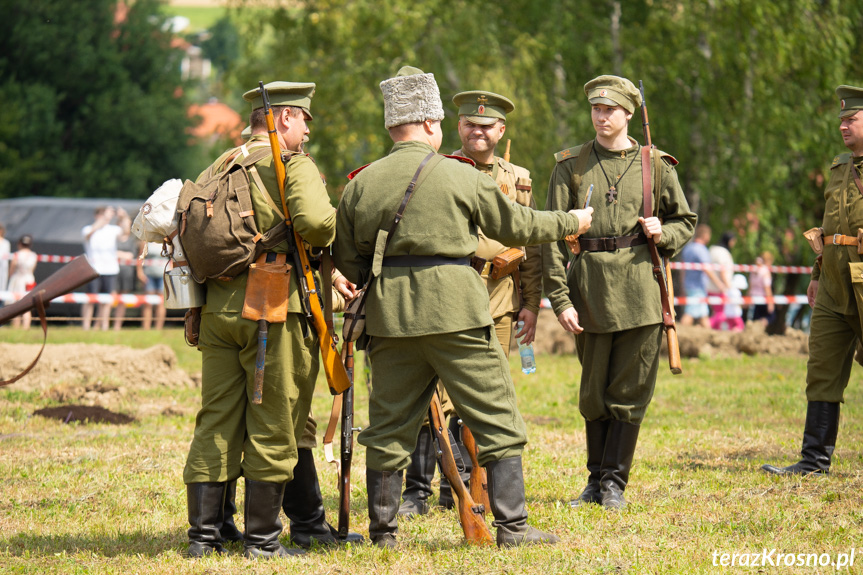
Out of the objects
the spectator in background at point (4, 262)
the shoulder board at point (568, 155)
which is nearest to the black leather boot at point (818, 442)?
the shoulder board at point (568, 155)

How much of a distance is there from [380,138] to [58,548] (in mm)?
16037

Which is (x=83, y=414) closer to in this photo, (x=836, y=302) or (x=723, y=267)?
(x=836, y=302)

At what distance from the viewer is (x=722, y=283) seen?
15844 mm

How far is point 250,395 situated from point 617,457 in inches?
85.8

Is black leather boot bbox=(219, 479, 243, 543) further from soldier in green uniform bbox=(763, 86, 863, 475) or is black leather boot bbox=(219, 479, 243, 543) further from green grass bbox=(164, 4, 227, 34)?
green grass bbox=(164, 4, 227, 34)

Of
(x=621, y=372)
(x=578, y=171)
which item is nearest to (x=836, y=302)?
(x=621, y=372)

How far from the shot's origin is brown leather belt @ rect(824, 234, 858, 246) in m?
6.15

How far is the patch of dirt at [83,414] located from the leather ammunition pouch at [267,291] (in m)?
4.43

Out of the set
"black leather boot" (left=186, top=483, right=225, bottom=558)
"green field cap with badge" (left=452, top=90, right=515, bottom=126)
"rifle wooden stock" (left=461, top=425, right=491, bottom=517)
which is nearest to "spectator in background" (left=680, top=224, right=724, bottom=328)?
"green field cap with badge" (left=452, top=90, right=515, bottom=126)

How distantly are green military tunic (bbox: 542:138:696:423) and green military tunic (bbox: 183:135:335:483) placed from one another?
1.63 metres

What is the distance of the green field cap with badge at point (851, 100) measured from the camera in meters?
6.19

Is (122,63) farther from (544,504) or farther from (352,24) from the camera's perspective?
(544,504)

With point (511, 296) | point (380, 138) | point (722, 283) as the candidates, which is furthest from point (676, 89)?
point (511, 296)

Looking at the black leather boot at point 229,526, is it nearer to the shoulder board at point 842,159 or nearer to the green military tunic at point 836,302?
the green military tunic at point 836,302
